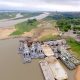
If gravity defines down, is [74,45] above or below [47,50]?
above

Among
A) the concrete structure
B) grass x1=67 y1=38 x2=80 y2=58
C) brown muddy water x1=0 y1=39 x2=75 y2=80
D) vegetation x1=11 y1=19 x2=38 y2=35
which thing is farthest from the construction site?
vegetation x1=11 y1=19 x2=38 y2=35

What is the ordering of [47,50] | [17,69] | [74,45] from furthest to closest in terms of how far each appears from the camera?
1. [74,45]
2. [47,50]
3. [17,69]

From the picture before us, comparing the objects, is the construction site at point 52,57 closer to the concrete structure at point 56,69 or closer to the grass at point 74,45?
the concrete structure at point 56,69

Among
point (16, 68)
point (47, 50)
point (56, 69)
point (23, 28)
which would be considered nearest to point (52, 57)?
point (47, 50)

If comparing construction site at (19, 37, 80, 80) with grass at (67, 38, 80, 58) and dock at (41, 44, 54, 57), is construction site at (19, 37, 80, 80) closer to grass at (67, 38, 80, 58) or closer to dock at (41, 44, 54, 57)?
dock at (41, 44, 54, 57)

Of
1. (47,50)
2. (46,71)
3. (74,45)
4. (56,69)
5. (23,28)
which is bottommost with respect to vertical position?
(23,28)

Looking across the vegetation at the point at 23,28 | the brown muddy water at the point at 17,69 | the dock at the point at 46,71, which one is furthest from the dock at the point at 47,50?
the vegetation at the point at 23,28

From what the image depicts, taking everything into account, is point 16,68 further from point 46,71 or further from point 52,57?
point 52,57

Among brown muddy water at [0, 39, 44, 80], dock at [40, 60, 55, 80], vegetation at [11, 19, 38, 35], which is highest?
dock at [40, 60, 55, 80]

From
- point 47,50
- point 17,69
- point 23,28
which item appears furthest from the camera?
point 23,28

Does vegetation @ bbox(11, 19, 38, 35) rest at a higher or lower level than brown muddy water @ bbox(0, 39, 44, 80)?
Result: lower
